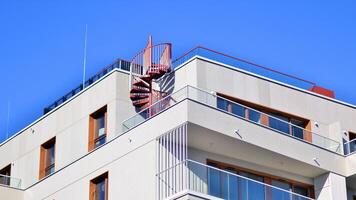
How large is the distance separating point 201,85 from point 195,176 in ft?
13.5

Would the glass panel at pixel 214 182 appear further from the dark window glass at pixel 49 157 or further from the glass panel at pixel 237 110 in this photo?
the dark window glass at pixel 49 157

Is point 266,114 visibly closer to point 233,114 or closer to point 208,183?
point 233,114

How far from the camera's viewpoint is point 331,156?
33.1 m

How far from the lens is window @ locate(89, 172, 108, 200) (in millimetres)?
32219

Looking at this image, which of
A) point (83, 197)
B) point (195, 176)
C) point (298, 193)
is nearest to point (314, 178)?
point (298, 193)

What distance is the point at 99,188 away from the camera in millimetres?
32594

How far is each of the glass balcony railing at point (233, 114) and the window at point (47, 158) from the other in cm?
480

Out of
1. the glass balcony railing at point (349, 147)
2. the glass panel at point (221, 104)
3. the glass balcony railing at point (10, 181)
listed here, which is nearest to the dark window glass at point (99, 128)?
the glass panel at point (221, 104)

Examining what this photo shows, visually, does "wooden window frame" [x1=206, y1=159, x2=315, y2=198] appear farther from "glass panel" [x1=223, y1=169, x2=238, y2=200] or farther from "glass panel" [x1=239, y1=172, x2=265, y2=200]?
"glass panel" [x1=223, y1=169, x2=238, y2=200]

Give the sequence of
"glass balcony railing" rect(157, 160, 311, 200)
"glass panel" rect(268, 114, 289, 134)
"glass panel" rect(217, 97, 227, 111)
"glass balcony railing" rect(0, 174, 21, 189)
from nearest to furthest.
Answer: "glass balcony railing" rect(157, 160, 311, 200), "glass panel" rect(217, 97, 227, 111), "glass panel" rect(268, 114, 289, 134), "glass balcony railing" rect(0, 174, 21, 189)

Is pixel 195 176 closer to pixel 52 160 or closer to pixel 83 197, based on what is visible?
pixel 83 197

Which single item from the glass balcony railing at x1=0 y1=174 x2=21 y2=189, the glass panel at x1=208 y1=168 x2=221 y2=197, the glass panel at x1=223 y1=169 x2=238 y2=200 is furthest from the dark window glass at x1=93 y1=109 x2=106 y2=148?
the glass panel at x1=223 y1=169 x2=238 y2=200

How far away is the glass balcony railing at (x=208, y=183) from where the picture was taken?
29.1m

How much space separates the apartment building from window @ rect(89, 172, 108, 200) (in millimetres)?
34
